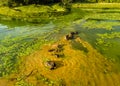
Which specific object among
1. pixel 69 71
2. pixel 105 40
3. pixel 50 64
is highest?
pixel 50 64

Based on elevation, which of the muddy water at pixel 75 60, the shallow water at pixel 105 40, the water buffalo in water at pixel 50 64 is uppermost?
the water buffalo in water at pixel 50 64

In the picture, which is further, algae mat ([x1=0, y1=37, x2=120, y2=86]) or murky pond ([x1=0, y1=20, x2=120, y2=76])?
murky pond ([x1=0, y1=20, x2=120, y2=76])

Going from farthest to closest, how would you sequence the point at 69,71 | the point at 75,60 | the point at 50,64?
the point at 75,60
the point at 50,64
the point at 69,71

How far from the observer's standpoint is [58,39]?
3059 centimetres

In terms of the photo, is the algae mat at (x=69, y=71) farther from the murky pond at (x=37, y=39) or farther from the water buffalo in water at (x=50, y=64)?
the murky pond at (x=37, y=39)

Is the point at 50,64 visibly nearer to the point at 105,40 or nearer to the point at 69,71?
the point at 69,71

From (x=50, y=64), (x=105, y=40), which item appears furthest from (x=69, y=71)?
(x=105, y=40)

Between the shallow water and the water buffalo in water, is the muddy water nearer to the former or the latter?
the shallow water

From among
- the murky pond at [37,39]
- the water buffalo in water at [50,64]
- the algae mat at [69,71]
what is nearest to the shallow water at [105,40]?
the murky pond at [37,39]

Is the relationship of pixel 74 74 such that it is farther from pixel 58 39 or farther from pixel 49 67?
pixel 58 39

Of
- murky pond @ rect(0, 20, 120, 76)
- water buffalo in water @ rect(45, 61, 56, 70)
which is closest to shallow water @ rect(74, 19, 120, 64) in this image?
murky pond @ rect(0, 20, 120, 76)

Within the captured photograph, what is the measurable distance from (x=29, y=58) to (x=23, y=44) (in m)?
5.30

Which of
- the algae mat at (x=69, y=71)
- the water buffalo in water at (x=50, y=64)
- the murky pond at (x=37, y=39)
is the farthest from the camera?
the murky pond at (x=37, y=39)

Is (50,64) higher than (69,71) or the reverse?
higher
